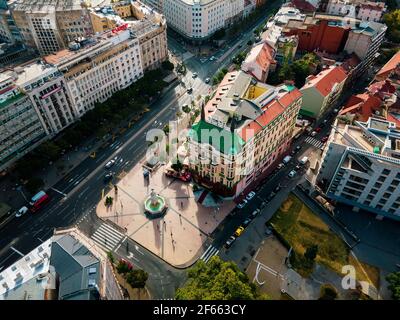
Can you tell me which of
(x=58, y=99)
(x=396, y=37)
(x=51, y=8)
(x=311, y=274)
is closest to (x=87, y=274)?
(x=311, y=274)

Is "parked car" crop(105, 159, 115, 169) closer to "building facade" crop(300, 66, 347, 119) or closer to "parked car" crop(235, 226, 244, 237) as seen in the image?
"parked car" crop(235, 226, 244, 237)

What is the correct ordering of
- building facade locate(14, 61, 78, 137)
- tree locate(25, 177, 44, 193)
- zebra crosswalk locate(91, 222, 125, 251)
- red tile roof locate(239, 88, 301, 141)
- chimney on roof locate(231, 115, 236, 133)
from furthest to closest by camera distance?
building facade locate(14, 61, 78, 137), tree locate(25, 177, 44, 193), zebra crosswalk locate(91, 222, 125, 251), red tile roof locate(239, 88, 301, 141), chimney on roof locate(231, 115, 236, 133)

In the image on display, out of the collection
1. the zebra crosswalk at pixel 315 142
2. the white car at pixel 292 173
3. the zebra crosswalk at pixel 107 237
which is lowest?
the zebra crosswalk at pixel 107 237

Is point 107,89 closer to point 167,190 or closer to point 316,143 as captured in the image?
point 167,190

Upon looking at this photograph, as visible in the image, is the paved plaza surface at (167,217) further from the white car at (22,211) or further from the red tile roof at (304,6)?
the red tile roof at (304,6)

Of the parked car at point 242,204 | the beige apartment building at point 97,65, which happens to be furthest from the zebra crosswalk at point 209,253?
the beige apartment building at point 97,65

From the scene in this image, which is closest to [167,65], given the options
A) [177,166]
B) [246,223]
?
[177,166]

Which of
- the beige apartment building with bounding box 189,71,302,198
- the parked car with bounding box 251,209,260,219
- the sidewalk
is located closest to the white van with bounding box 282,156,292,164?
the beige apartment building with bounding box 189,71,302,198

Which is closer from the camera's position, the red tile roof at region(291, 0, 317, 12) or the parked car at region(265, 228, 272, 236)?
the parked car at region(265, 228, 272, 236)
